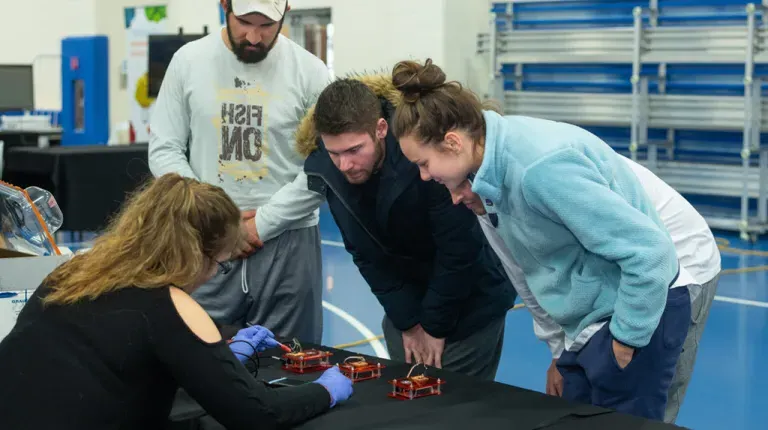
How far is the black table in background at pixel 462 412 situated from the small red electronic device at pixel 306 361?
18 cm

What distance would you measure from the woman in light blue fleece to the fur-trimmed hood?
262 millimetres

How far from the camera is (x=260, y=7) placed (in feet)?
9.62

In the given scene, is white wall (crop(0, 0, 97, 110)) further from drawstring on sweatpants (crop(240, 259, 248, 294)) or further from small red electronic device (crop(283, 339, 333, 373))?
small red electronic device (crop(283, 339, 333, 373))

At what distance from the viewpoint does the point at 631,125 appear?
8.58 meters

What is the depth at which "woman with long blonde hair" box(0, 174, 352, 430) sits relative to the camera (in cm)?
182

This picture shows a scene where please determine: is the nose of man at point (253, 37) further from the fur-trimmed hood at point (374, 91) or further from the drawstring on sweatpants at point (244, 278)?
the drawstring on sweatpants at point (244, 278)

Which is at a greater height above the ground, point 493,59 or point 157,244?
point 493,59

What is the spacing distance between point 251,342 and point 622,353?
35.2 inches

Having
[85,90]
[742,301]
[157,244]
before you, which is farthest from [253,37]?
[85,90]

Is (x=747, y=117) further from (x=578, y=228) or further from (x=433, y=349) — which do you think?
(x=578, y=228)

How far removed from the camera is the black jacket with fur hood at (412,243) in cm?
251

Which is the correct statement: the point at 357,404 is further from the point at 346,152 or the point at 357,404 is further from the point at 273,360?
the point at 346,152

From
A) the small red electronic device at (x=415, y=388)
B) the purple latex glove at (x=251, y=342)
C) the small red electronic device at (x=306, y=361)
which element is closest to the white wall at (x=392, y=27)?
the purple latex glove at (x=251, y=342)

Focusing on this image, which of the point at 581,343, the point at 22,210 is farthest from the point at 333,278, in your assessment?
the point at 581,343
